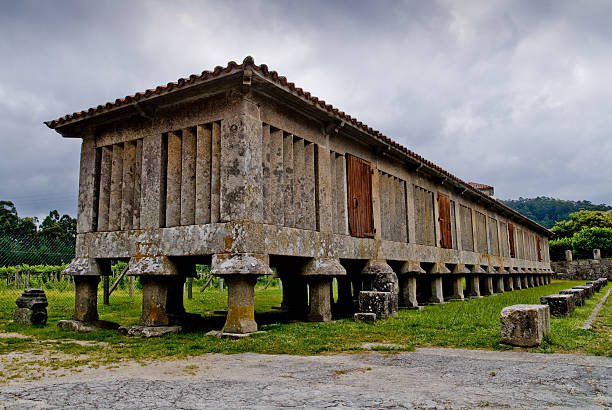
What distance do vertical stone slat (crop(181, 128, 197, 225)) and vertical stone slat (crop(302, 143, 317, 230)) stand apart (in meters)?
2.19

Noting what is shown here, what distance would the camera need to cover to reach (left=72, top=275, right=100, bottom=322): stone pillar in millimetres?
9258

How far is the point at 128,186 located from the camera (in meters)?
9.38

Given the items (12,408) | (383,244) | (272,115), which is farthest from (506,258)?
(12,408)

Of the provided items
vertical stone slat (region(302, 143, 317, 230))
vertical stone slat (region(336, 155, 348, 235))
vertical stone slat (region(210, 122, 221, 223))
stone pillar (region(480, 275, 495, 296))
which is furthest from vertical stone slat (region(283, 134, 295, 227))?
stone pillar (region(480, 275, 495, 296))

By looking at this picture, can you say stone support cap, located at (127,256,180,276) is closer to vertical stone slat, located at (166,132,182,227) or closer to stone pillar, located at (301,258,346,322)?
vertical stone slat, located at (166,132,182,227)

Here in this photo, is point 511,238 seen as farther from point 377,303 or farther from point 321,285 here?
point 321,285

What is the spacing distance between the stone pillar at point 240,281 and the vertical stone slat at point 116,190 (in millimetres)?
3099

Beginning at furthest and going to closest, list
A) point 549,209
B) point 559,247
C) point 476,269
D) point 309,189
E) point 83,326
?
point 549,209
point 559,247
point 476,269
point 309,189
point 83,326

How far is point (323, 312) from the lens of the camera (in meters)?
9.31

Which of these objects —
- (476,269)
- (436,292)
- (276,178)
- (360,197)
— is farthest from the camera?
(476,269)

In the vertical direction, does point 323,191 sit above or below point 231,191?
above

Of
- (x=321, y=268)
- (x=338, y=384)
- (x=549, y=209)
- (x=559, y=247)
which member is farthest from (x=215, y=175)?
(x=549, y=209)

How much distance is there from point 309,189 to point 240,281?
9.13 ft

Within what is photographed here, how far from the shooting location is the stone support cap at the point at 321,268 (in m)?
8.98
